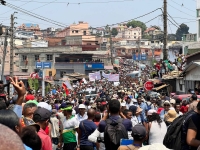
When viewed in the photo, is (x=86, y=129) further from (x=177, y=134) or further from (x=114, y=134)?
(x=177, y=134)

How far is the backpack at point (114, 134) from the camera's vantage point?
723cm

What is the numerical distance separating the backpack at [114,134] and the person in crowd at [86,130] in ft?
5.47

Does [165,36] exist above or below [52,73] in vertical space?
above

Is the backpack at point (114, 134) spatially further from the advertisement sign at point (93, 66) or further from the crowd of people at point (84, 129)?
the advertisement sign at point (93, 66)

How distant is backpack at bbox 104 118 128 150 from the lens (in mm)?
7230

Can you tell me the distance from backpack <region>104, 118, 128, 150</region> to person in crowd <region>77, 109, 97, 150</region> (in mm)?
1668

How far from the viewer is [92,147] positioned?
916 cm

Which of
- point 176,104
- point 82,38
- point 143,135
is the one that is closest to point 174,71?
point 176,104

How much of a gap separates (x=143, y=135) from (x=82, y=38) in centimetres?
9838

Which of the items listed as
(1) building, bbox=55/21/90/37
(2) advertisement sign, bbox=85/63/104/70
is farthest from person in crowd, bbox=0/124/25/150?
(1) building, bbox=55/21/90/37

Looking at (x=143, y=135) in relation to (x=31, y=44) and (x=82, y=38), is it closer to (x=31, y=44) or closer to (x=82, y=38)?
(x=31, y=44)

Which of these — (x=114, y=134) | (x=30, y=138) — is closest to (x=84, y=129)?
(x=114, y=134)

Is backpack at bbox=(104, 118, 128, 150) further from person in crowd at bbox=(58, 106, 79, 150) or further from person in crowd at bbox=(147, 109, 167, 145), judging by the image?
person in crowd at bbox=(58, 106, 79, 150)

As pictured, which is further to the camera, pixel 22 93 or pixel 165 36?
pixel 165 36
